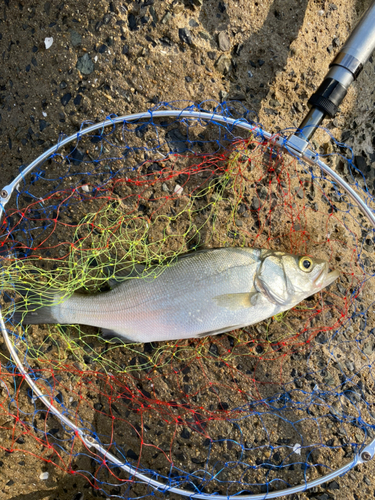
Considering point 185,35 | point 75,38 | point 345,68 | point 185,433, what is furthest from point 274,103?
point 185,433

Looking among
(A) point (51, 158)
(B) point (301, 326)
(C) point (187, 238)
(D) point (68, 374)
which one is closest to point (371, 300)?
(B) point (301, 326)

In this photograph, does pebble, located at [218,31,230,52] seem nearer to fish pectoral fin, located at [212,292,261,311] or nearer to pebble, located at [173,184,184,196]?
pebble, located at [173,184,184,196]

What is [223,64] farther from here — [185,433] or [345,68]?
[185,433]

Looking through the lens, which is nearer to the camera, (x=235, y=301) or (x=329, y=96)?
(x=329, y=96)

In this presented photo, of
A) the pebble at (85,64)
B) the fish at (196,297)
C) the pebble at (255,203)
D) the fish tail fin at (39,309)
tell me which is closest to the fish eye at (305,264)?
the fish at (196,297)

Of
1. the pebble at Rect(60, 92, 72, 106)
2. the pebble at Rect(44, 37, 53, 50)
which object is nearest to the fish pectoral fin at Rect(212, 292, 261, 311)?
the pebble at Rect(60, 92, 72, 106)

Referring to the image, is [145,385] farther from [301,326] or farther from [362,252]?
[362,252]

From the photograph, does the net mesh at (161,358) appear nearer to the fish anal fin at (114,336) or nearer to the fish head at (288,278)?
the fish anal fin at (114,336)

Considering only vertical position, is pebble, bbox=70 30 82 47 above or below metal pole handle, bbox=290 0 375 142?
below
